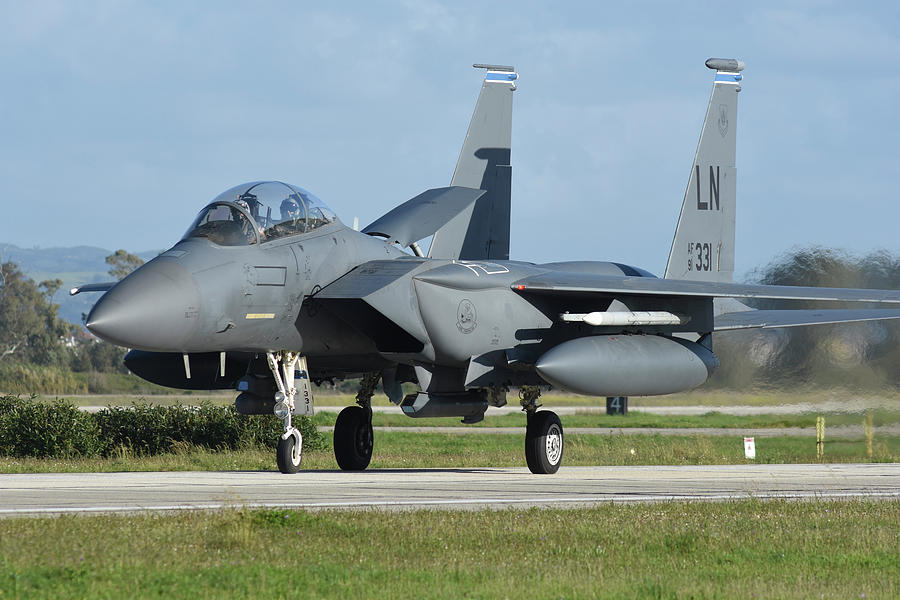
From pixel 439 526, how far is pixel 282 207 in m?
6.31

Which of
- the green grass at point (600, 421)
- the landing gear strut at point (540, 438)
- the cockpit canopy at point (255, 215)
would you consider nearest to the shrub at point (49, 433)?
the landing gear strut at point (540, 438)

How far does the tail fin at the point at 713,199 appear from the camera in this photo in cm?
2066

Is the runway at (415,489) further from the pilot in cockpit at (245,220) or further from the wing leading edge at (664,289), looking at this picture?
the pilot in cockpit at (245,220)

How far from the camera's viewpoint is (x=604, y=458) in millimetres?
22891

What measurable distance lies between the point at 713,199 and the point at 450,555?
14.7 meters

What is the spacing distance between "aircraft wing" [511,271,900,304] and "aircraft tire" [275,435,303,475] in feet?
11.8

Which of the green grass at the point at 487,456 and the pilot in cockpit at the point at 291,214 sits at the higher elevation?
the pilot in cockpit at the point at 291,214

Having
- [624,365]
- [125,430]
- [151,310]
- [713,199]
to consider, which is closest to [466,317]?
[624,365]

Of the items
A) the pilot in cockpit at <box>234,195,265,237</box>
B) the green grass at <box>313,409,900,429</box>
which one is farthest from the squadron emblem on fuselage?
the green grass at <box>313,409,900,429</box>

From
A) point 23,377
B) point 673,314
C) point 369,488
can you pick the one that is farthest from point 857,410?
point 23,377

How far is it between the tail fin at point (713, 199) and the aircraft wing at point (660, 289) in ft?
12.7

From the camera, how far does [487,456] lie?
2331 centimetres

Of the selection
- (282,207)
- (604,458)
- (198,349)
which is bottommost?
(604,458)

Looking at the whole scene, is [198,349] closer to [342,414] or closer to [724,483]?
[342,414]
